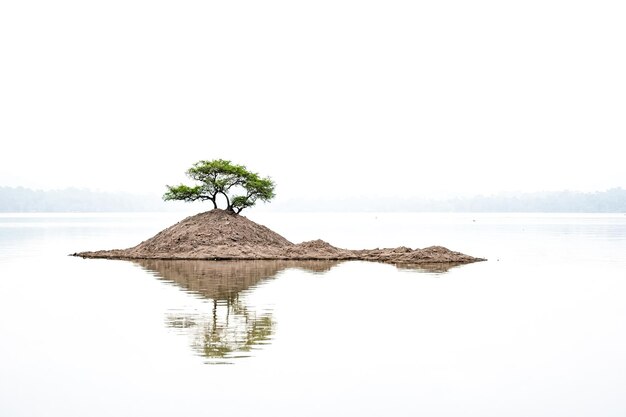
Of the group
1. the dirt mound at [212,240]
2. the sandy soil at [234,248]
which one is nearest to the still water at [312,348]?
the sandy soil at [234,248]

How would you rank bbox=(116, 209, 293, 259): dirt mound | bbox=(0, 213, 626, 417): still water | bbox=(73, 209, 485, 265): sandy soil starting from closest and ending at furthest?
1. bbox=(0, 213, 626, 417): still water
2. bbox=(73, 209, 485, 265): sandy soil
3. bbox=(116, 209, 293, 259): dirt mound

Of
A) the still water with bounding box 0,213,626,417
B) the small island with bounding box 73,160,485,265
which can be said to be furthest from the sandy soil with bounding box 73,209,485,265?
the still water with bounding box 0,213,626,417

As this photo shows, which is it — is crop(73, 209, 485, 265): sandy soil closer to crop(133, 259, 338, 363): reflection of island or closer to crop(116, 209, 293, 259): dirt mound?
crop(116, 209, 293, 259): dirt mound

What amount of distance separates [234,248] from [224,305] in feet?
81.6

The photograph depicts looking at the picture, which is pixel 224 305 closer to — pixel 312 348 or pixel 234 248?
pixel 312 348

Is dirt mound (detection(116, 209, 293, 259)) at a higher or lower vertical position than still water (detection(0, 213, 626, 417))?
higher

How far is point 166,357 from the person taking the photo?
14898 mm

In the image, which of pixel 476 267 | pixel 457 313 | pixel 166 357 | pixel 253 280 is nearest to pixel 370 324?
pixel 457 313

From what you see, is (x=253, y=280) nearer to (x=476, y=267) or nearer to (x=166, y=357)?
A: (x=476, y=267)

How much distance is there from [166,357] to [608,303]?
15937 millimetres

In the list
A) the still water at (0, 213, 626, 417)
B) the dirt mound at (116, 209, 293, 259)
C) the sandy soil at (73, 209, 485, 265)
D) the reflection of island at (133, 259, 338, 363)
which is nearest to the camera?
the still water at (0, 213, 626, 417)

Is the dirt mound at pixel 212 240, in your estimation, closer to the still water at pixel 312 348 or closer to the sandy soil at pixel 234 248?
the sandy soil at pixel 234 248

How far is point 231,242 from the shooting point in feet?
160

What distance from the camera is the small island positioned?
46312mm
